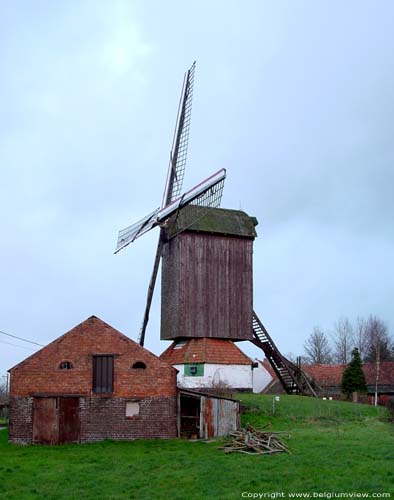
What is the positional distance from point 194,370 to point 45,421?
10.9 m

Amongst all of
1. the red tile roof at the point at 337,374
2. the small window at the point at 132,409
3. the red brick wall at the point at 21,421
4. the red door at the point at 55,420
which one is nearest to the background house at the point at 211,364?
the small window at the point at 132,409

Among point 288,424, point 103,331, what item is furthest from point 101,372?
point 288,424

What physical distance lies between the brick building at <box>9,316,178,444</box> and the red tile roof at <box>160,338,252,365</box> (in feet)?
26.5

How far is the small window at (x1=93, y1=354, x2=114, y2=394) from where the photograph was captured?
29547 mm

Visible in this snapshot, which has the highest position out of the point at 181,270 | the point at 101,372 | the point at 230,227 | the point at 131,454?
the point at 230,227

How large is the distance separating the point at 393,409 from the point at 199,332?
445 inches

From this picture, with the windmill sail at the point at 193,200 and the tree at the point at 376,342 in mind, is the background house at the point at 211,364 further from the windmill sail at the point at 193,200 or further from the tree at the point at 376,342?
the tree at the point at 376,342

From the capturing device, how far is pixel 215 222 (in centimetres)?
4075

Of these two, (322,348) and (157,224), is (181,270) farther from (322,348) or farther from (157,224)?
(322,348)

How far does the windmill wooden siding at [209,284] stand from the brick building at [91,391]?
9.09 m

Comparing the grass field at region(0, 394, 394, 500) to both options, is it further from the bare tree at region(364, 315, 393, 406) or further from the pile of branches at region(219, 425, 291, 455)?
the bare tree at region(364, 315, 393, 406)

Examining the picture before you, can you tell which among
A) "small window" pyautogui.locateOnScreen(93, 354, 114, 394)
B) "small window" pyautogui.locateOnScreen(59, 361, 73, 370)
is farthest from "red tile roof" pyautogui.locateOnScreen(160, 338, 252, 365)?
"small window" pyautogui.locateOnScreen(59, 361, 73, 370)

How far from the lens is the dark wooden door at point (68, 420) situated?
93.5ft

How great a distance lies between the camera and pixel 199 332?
39.1m
